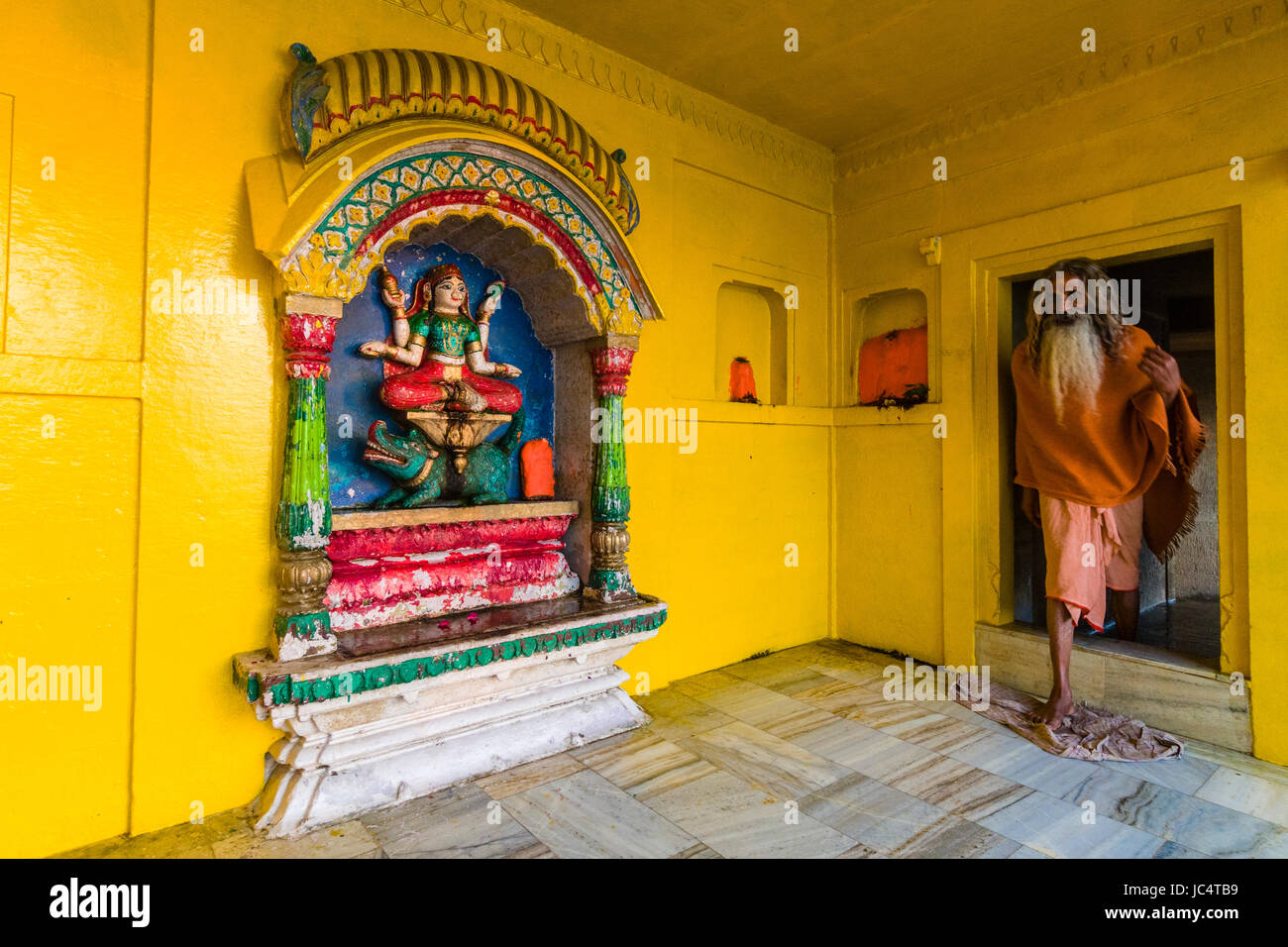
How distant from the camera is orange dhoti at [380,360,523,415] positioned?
11.1 ft

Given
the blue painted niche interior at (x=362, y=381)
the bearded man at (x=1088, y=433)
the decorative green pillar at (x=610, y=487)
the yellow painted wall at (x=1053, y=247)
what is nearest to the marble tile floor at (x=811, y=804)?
the bearded man at (x=1088, y=433)

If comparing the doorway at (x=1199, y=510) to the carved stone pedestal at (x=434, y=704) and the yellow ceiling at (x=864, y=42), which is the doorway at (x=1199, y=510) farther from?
the carved stone pedestal at (x=434, y=704)

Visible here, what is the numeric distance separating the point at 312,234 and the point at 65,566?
1531mm

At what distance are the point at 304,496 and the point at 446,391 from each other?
35.8 inches

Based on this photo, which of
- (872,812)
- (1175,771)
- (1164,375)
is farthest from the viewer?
(1164,375)

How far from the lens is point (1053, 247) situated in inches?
170

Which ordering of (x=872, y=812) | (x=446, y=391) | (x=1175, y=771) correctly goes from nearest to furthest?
1. (x=872, y=812)
2. (x=1175, y=771)
3. (x=446, y=391)

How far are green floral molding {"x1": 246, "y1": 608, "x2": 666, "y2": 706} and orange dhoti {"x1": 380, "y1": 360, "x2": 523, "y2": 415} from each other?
1.21 metres

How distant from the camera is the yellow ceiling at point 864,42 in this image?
365 cm

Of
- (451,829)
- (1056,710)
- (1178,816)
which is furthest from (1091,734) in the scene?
(451,829)

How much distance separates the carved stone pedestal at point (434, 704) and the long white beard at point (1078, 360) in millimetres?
2546

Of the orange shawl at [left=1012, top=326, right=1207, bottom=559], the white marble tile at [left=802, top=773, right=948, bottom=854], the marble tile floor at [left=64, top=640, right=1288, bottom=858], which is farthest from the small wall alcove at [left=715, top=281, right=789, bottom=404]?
the white marble tile at [left=802, top=773, right=948, bottom=854]

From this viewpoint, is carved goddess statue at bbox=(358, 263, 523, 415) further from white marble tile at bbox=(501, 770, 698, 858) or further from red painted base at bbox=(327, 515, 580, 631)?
white marble tile at bbox=(501, 770, 698, 858)

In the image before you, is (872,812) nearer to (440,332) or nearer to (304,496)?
(304,496)
